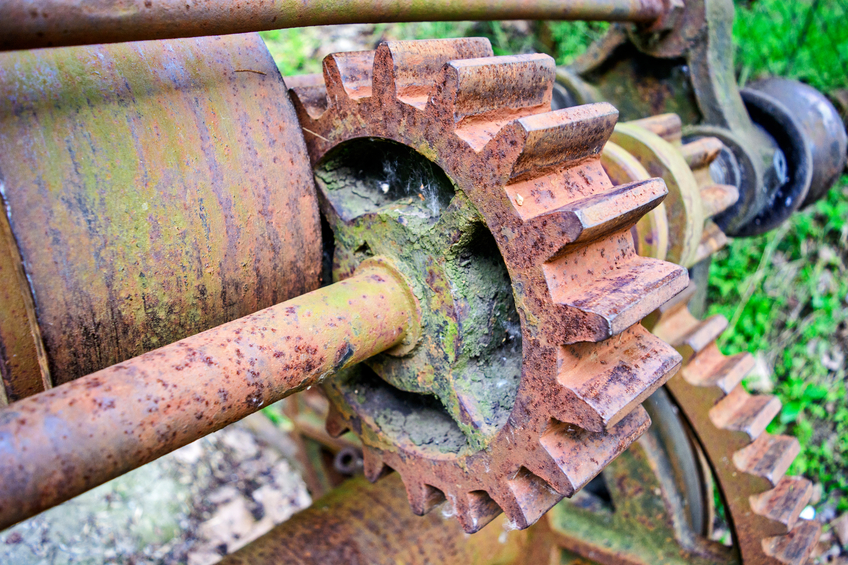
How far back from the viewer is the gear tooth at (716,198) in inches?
72.4

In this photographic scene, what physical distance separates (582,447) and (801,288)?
123 inches

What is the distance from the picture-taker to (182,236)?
106 centimetres

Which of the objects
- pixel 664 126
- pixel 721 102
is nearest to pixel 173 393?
pixel 664 126

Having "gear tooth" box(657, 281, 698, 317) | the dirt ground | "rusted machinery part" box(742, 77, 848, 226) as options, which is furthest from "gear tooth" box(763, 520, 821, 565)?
the dirt ground

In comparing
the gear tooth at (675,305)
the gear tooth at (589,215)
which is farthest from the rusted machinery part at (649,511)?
the gear tooth at (589,215)

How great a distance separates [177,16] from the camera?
923mm

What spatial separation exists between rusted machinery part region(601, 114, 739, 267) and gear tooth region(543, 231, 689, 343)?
398mm

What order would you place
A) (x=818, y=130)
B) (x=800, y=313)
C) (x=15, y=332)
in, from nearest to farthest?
1. (x=15, y=332)
2. (x=818, y=130)
3. (x=800, y=313)

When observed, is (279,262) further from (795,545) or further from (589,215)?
(795,545)

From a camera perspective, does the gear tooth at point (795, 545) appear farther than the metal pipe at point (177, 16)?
Yes

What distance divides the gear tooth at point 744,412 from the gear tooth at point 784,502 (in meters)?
0.17

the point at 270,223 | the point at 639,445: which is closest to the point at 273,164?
the point at 270,223

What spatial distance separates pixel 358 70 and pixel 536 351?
653 millimetres

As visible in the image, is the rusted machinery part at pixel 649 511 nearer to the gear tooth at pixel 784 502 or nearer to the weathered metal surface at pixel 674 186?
the gear tooth at pixel 784 502
